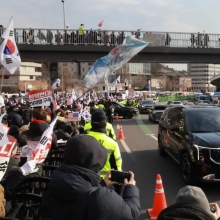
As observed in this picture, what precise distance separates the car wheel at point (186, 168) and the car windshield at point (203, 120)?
0.73 metres

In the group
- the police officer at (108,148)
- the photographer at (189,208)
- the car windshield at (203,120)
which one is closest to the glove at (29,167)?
the police officer at (108,148)

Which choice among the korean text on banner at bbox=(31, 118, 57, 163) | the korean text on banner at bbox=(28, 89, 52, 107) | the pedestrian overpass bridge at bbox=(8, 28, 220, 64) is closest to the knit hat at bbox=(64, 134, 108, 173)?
the korean text on banner at bbox=(31, 118, 57, 163)

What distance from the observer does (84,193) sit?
8.77 feet

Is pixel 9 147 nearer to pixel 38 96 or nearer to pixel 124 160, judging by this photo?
pixel 38 96

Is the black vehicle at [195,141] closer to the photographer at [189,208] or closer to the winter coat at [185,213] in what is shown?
the photographer at [189,208]

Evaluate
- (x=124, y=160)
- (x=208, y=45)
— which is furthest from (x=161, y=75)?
(x=124, y=160)

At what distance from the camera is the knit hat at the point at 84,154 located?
2.80m

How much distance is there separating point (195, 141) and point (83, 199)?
5.53 metres

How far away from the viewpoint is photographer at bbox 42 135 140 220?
260cm

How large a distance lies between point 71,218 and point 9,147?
75.8 inches

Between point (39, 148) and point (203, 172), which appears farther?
point (203, 172)

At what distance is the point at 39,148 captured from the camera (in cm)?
521

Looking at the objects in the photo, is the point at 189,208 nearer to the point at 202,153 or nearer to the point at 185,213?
the point at 185,213

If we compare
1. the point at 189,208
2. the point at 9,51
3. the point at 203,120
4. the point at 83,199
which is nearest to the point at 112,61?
the point at 203,120
